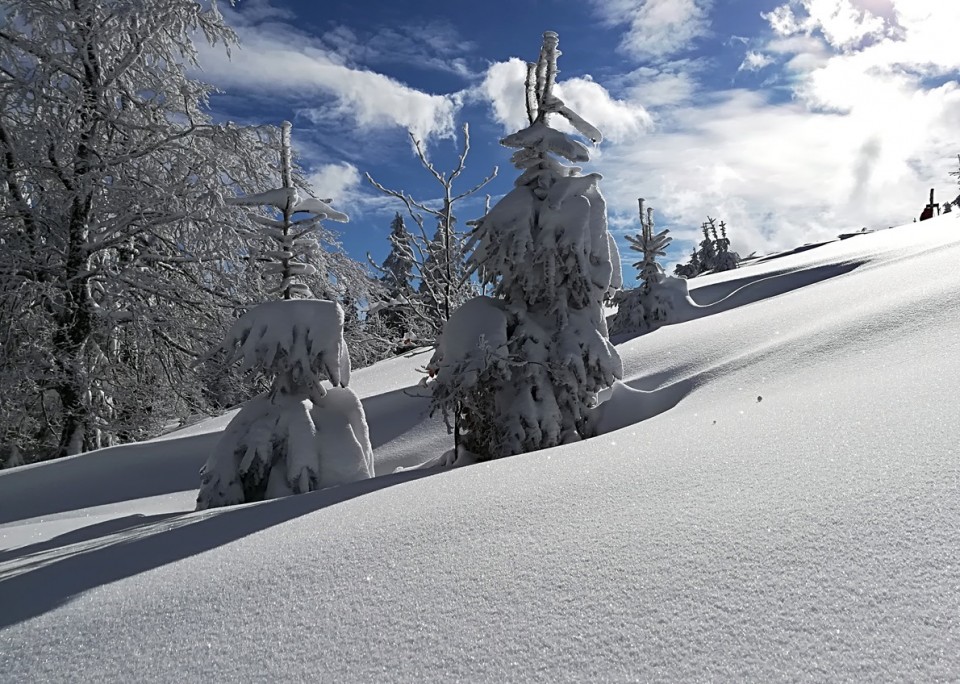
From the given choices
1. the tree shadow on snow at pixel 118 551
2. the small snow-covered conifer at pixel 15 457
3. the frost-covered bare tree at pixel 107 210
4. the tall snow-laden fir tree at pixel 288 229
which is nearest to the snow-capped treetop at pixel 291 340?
the tall snow-laden fir tree at pixel 288 229

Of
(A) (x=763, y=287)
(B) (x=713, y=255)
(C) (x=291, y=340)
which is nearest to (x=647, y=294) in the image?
(A) (x=763, y=287)

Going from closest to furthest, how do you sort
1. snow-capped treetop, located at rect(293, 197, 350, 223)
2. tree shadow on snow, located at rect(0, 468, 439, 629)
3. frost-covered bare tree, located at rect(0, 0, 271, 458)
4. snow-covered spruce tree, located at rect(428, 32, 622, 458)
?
→ tree shadow on snow, located at rect(0, 468, 439, 629) < snow-covered spruce tree, located at rect(428, 32, 622, 458) < snow-capped treetop, located at rect(293, 197, 350, 223) < frost-covered bare tree, located at rect(0, 0, 271, 458)

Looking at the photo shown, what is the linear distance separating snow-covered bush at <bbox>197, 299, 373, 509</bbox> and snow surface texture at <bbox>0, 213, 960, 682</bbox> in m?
2.18

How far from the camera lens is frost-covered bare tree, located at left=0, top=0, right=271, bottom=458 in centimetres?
865

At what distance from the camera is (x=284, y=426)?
652cm

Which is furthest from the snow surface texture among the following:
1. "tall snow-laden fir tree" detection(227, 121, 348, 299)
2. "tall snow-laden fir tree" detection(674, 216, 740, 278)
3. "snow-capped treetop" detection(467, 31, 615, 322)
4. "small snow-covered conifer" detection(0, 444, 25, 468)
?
"tall snow-laden fir tree" detection(674, 216, 740, 278)

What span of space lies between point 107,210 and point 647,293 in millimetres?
17216

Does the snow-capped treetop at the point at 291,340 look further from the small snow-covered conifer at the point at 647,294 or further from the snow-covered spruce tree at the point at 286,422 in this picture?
the small snow-covered conifer at the point at 647,294

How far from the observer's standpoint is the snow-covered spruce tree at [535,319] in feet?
21.4

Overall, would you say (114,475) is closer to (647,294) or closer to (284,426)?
(284,426)

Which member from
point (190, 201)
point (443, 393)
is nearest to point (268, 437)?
point (443, 393)

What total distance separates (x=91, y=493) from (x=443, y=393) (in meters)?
5.65

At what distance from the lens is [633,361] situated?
32.5 feet

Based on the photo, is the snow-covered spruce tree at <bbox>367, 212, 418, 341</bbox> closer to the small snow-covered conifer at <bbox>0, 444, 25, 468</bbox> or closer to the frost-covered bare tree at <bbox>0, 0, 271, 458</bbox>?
the frost-covered bare tree at <bbox>0, 0, 271, 458</bbox>
